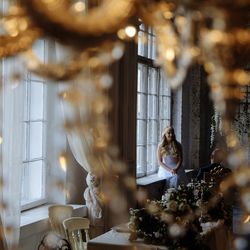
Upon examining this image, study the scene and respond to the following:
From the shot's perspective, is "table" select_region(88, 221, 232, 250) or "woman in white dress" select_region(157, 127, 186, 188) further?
"woman in white dress" select_region(157, 127, 186, 188)

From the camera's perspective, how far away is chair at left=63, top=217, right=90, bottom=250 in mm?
4930

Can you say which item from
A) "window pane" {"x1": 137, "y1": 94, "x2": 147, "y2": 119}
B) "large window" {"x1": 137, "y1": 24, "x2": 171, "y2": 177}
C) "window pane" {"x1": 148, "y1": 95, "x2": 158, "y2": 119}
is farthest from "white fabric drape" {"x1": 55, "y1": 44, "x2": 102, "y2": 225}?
"window pane" {"x1": 148, "y1": 95, "x2": 158, "y2": 119}

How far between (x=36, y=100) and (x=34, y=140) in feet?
1.29

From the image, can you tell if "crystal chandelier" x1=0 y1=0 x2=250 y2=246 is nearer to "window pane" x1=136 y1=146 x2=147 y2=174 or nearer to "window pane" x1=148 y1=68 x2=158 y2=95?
"window pane" x1=136 y1=146 x2=147 y2=174

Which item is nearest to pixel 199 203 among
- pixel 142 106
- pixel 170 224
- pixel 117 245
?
pixel 170 224

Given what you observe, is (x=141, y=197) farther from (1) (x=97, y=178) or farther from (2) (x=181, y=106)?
(2) (x=181, y=106)

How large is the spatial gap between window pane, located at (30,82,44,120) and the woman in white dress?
135 inches

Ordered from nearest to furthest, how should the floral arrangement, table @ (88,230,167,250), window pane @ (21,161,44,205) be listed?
the floral arrangement
table @ (88,230,167,250)
window pane @ (21,161,44,205)

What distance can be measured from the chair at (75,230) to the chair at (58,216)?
24 cm

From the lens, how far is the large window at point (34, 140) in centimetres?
575

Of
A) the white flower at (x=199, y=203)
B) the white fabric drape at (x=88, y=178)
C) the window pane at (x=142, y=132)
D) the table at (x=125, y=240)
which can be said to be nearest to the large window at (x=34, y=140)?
the white fabric drape at (x=88, y=178)

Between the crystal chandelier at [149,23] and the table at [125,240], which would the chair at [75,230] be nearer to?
the table at [125,240]

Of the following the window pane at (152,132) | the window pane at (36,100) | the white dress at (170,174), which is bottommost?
the white dress at (170,174)

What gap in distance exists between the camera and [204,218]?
554cm
